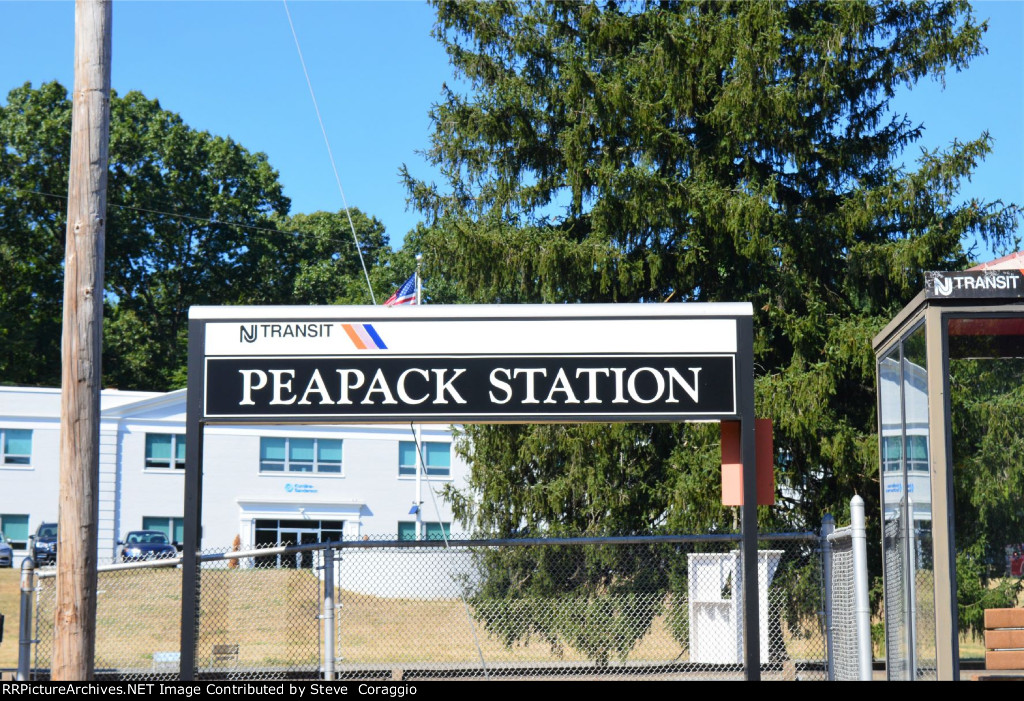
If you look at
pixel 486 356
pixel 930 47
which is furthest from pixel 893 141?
pixel 486 356

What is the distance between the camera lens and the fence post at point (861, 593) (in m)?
7.93

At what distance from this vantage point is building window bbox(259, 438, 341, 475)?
42938 mm

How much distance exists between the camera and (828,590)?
29.6 feet

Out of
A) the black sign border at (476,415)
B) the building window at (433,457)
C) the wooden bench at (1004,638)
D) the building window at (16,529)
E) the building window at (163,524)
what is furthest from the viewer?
the building window at (433,457)

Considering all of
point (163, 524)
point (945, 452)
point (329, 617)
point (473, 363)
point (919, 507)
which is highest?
point (473, 363)

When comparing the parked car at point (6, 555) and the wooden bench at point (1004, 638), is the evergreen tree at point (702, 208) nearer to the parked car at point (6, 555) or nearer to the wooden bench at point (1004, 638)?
the wooden bench at point (1004, 638)

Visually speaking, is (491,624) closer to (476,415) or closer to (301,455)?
(476,415)

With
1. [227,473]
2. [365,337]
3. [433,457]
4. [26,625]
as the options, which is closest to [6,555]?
[227,473]

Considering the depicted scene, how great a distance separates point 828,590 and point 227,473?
118ft

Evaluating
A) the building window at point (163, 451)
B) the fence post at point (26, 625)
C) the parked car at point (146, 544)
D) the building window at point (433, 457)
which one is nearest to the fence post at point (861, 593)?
the fence post at point (26, 625)

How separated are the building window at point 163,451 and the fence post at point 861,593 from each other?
37737 millimetres

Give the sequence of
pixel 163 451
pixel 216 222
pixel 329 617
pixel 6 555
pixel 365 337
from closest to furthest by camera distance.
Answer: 1. pixel 365 337
2. pixel 329 617
3. pixel 6 555
4. pixel 163 451
5. pixel 216 222

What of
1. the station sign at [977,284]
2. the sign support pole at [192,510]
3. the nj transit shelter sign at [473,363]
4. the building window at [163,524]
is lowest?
the building window at [163,524]

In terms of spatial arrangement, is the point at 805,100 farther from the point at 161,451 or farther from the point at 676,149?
the point at 161,451
